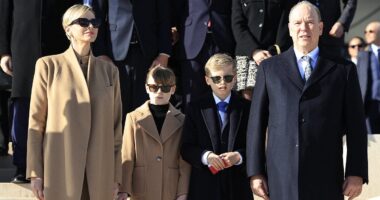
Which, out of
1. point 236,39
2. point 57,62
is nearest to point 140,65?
point 236,39

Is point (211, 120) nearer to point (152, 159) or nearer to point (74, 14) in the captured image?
point (152, 159)

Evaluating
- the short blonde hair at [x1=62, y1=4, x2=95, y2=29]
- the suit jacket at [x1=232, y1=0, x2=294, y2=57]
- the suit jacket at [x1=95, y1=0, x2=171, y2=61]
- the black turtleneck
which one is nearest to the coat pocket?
the black turtleneck

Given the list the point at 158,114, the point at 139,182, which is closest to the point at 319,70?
the point at 158,114

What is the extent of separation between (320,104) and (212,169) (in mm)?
902

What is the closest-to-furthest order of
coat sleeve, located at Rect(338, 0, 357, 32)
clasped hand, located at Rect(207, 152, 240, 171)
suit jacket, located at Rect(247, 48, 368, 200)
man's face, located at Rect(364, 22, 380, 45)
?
suit jacket, located at Rect(247, 48, 368, 200)
clasped hand, located at Rect(207, 152, 240, 171)
coat sleeve, located at Rect(338, 0, 357, 32)
man's face, located at Rect(364, 22, 380, 45)

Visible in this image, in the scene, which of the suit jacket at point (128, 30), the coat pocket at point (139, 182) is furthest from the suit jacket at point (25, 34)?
the coat pocket at point (139, 182)

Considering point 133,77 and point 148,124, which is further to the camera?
point 133,77

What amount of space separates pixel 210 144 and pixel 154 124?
0.46 m

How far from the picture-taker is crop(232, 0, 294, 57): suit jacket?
682 centimetres

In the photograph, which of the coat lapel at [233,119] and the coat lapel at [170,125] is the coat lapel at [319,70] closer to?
the coat lapel at [233,119]

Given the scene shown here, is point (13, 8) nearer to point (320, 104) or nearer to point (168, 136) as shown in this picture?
point (168, 136)

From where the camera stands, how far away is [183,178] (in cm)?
572

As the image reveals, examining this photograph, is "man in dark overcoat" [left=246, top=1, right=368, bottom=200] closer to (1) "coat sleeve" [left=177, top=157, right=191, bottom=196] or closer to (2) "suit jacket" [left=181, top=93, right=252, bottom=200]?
(2) "suit jacket" [left=181, top=93, right=252, bottom=200]

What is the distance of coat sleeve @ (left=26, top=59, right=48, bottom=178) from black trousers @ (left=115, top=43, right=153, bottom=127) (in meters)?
1.33
